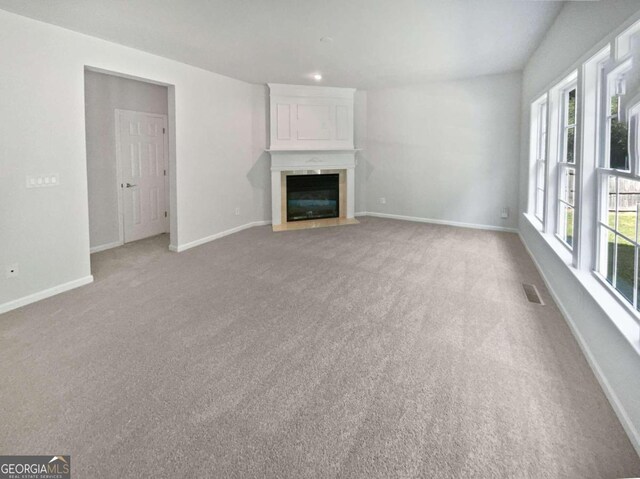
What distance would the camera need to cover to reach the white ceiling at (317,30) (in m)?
3.32

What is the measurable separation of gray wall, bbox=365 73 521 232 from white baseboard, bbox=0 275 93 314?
557 cm

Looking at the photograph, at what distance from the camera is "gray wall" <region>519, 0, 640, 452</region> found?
1895 millimetres

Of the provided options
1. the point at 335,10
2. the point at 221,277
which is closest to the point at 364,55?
the point at 335,10

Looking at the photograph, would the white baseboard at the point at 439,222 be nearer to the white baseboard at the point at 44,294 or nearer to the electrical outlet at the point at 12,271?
the white baseboard at the point at 44,294

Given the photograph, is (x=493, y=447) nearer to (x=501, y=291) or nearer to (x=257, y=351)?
(x=257, y=351)

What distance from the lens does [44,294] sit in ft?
12.4

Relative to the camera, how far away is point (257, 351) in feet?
8.88

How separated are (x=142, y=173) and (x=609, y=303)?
619 centimetres

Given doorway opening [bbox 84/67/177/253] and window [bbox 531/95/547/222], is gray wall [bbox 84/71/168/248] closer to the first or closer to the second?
doorway opening [bbox 84/67/177/253]

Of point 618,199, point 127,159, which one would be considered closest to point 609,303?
point 618,199

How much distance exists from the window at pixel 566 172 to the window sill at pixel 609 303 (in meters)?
0.59

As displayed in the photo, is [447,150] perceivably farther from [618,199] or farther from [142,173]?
[142,173]

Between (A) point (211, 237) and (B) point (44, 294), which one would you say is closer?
(B) point (44, 294)

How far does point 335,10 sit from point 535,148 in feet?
11.6
